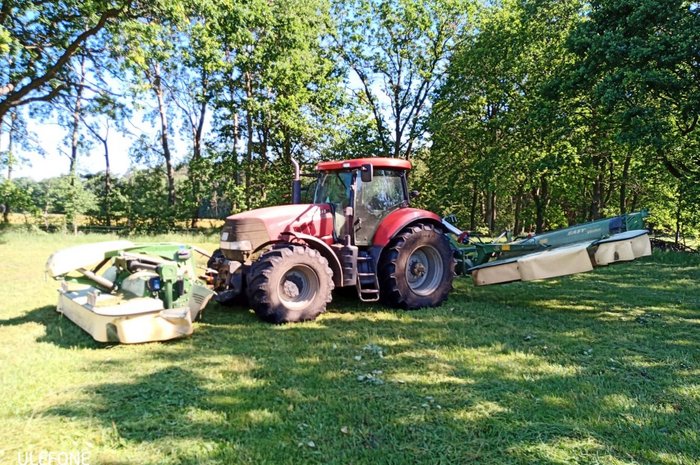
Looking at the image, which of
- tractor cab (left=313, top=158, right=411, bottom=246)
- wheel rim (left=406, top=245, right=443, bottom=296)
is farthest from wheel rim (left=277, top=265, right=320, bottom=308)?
wheel rim (left=406, top=245, right=443, bottom=296)

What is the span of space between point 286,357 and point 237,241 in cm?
186

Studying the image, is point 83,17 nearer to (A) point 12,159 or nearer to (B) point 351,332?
(B) point 351,332

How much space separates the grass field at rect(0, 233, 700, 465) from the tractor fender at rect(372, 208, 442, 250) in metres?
1.05

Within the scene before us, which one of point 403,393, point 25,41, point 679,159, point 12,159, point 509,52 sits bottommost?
point 403,393

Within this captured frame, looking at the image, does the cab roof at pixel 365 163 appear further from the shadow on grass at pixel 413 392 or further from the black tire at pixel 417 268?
the shadow on grass at pixel 413 392

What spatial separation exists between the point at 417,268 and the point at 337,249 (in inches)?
51.0

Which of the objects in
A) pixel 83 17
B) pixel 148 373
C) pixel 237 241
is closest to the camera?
pixel 148 373

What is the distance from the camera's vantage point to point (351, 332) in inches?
189

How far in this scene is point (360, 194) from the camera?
594 centimetres

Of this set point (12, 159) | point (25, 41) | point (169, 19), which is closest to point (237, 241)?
point (169, 19)

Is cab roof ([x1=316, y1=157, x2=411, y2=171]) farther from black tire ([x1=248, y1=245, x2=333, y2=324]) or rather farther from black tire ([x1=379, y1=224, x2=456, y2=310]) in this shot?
black tire ([x1=248, y1=245, x2=333, y2=324])

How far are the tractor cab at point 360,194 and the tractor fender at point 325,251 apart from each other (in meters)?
0.39

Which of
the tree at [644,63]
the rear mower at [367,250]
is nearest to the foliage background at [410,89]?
Result: the tree at [644,63]

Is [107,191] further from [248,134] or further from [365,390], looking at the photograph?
[365,390]
